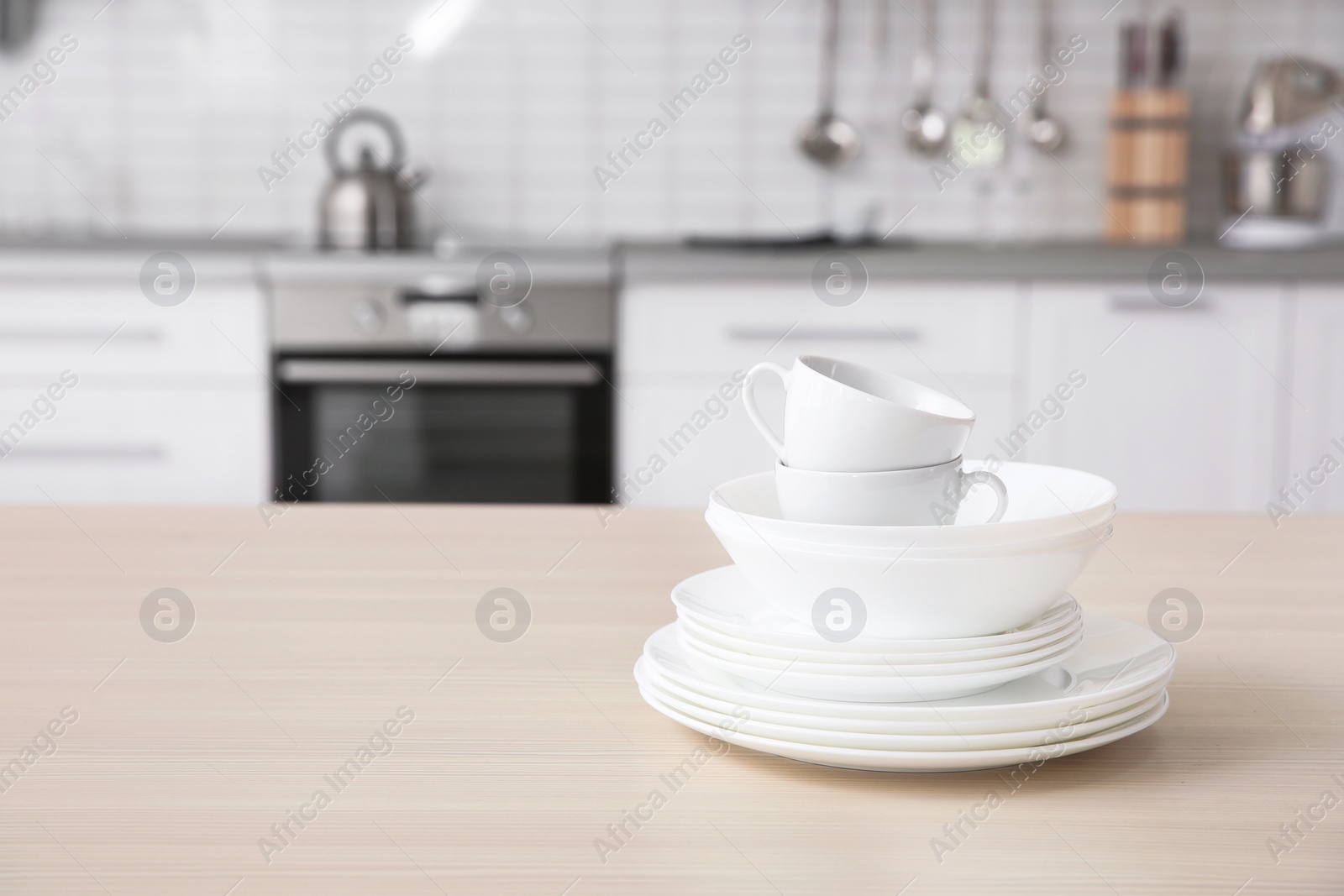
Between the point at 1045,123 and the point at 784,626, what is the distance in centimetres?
262

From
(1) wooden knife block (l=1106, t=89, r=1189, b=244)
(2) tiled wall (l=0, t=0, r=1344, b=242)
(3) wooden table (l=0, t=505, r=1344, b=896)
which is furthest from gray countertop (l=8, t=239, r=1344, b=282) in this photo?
(3) wooden table (l=0, t=505, r=1344, b=896)

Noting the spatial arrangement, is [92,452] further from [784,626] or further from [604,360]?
[784,626]

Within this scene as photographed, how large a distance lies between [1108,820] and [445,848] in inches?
10.1

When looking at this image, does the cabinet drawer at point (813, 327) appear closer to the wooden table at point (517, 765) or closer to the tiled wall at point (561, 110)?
the tiled wall at point (561, 110)

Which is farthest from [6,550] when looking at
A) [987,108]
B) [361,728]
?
[987,108]

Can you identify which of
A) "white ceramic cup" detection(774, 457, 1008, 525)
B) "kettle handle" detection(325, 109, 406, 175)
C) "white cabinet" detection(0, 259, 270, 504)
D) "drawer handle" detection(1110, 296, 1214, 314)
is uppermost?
"kettle handle" detection(325, 109, 406, 175)

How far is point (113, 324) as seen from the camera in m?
2.38

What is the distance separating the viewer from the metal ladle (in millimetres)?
2965

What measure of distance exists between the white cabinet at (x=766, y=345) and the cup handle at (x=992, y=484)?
173cm

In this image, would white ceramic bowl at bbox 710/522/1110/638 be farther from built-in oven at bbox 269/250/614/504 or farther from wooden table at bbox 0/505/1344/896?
built-in oven at bbox 269/250/614/504

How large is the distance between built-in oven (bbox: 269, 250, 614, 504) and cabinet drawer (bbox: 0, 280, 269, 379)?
102 mm

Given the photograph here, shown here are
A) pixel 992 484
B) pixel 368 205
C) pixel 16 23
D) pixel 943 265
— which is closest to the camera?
pixel 992 484

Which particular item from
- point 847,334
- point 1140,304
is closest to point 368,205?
point 847,334

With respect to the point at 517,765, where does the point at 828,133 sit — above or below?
above
